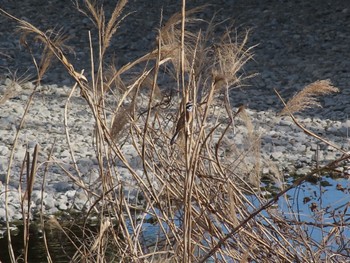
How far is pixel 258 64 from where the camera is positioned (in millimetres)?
7668

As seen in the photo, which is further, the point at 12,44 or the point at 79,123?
the point at 12,44

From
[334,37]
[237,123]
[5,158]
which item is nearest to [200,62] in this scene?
[5,158]

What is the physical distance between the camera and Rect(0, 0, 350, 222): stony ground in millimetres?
5730

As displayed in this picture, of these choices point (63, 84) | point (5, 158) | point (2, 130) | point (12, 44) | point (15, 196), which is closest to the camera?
point (15, 196)

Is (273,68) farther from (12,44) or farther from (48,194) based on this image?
(48,194)

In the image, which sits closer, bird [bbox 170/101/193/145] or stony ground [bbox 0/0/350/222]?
bird [bbox 170/101/193/145]

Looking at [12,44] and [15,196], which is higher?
[12,44]

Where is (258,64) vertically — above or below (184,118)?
below

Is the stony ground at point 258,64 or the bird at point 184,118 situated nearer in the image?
the bird at point 184,118

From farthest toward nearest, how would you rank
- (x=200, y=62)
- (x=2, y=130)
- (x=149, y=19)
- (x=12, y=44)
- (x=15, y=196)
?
(x=149, y=19)
(x=12, y=44)
(x=2, y=130)
(x=15, y=196)
(x=200, y=62)

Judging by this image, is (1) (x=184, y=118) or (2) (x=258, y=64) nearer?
(1) (x=184, y=118)

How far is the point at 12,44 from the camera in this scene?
27.2 ft

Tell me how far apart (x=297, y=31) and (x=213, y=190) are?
254 inches

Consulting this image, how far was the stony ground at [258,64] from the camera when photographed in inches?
226
